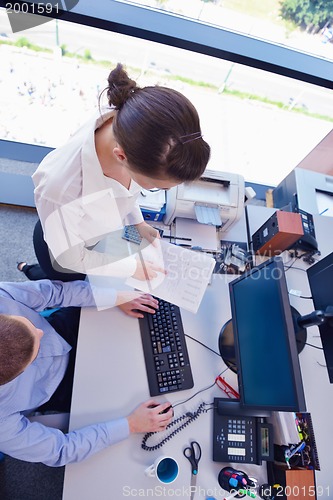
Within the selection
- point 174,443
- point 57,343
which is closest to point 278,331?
point 174,443

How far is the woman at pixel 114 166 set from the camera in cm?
76

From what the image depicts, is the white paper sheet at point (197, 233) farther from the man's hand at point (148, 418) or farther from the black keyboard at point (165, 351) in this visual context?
the man's hand at point (148, 418)

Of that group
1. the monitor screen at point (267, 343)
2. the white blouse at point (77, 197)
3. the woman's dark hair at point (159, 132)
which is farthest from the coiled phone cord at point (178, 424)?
the woman's dark hair at point (159, 132)

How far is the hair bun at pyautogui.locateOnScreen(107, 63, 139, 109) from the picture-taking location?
0.83 metres

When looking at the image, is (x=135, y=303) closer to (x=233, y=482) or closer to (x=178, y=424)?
(x=178, y=424)

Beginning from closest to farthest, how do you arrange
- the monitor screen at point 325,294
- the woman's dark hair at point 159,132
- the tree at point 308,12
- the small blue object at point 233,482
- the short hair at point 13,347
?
1. the woman's dark hair at point 159,132
2. the short hair at point 13,347
3. the small blue object at point 233,482
4. the monitor screen at point 325,294
5. the tree at point 308,12

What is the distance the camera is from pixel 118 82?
2.80 ft

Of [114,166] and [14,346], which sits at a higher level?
[114,166]

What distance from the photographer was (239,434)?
1.03 metres

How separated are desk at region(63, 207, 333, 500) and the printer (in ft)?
1.03

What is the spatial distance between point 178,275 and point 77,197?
51 centimetres

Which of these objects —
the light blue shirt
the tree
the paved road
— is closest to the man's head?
the light blue shirt

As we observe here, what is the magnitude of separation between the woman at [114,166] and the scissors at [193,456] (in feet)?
2.04
